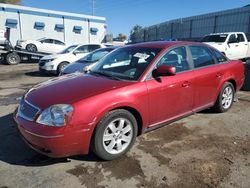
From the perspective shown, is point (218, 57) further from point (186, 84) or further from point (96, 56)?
point (96, 56)

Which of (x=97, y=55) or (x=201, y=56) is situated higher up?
(x=201, y=56)

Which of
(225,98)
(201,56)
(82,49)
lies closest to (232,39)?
(82,49)

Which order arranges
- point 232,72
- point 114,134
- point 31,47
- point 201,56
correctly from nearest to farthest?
point 114,134 → point 201,56 → point 232,72 → point 31,47

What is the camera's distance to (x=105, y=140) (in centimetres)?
355

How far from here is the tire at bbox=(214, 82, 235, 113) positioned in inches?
212

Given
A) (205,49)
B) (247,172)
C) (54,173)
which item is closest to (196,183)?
(247,172)

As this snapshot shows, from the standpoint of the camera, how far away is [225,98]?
18.4ft

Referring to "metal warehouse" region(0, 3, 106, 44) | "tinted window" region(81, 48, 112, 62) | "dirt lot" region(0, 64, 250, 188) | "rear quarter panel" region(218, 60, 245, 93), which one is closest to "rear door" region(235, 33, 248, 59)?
"tinted window" region(81, 48, 112, 62)

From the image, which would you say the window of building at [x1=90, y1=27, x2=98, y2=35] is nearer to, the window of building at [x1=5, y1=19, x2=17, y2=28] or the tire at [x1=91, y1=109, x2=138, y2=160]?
the window of building at [x1=5, y1=19, x2=17, y2=28]

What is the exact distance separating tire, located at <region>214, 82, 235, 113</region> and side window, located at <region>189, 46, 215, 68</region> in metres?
0.67

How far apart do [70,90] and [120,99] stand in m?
0.71

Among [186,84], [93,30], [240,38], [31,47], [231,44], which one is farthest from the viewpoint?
[93,30]

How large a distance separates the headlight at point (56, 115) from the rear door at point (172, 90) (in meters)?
1.29

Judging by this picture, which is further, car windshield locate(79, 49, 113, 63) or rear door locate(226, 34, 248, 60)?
rear door locate(226, 34, 248, 60)
